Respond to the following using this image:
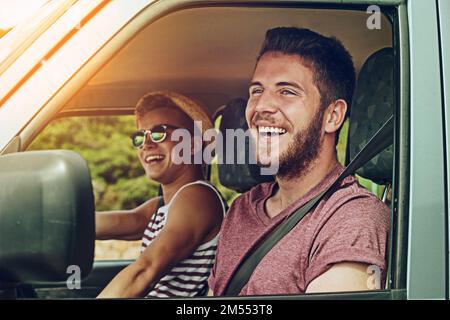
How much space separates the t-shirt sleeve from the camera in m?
2.25

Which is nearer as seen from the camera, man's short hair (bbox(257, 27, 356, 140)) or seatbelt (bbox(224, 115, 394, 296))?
seatbelt (bbox(224, 115, 394, 296))

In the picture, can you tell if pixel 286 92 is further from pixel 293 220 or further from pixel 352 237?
pixel 352 237

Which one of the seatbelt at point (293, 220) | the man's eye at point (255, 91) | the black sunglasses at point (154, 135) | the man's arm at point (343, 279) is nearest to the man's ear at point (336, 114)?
the seatbelt at point (293, 220)

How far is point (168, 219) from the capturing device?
9.12 ft

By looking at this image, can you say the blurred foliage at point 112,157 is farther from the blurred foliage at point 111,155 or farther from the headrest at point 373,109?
the headrest at point 373,109

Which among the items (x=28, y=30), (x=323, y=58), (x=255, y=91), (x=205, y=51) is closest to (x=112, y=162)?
(x=205, y=51)

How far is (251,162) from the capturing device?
8.87ft

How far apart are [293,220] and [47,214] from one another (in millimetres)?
826

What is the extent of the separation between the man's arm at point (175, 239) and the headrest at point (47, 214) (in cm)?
60

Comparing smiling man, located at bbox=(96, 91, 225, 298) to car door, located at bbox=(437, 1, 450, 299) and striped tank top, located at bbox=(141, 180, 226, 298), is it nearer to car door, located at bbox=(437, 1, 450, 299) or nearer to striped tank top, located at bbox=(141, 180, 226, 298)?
striped tank top, located at bbox=(141, 180, 226, 298)

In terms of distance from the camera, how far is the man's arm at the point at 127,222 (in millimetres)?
3090

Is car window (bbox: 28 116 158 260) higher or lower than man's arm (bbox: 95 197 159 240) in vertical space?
higher

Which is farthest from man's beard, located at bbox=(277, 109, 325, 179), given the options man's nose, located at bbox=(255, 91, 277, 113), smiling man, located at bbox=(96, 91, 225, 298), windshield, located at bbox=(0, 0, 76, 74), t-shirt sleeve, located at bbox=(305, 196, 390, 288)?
windshield, located at bbox=(0, 0, 76, 74)

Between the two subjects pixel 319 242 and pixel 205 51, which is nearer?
pixel 319 242
